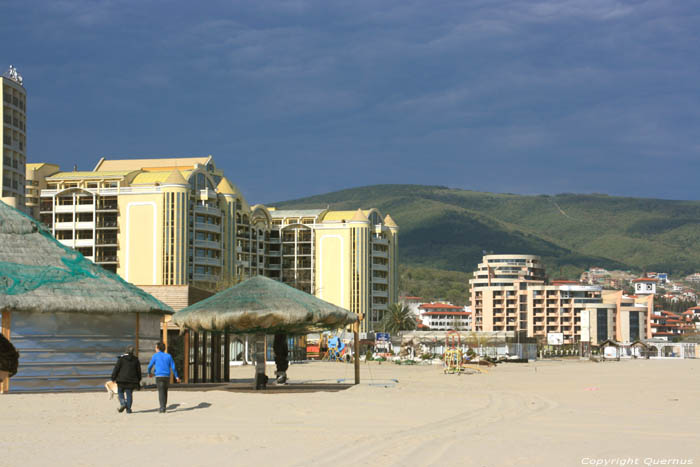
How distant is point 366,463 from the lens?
409 inches

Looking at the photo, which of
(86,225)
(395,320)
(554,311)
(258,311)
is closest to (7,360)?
(258,311)

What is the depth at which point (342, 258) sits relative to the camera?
102 metres

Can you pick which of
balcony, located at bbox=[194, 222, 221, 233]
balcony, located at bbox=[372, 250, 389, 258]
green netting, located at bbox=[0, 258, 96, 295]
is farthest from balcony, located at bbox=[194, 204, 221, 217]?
green netting, located at bbox=[0, 258, 96, 295]

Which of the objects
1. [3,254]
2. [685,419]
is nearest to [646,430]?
[685,419]

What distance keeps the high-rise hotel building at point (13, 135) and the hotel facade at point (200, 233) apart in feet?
17.8

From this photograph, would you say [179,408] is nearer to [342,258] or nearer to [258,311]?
[258,311]

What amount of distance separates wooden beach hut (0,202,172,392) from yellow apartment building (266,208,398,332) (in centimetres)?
7612

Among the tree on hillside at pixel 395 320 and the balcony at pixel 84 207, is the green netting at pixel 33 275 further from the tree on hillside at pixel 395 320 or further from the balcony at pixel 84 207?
the tree on hillside at pixel 395 320

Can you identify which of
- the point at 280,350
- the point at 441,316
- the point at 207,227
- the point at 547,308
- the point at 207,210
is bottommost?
the point at 441,316

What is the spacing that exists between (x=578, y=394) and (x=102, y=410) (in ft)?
40.1

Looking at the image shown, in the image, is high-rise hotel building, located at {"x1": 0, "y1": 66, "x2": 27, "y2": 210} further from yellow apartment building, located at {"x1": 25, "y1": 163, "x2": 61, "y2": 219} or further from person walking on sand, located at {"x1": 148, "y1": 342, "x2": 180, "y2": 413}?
person walking on sand, located at {"x1": 148, "y1": 342, "x2": 180, "y2": 413}

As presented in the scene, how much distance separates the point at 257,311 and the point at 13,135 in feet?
218

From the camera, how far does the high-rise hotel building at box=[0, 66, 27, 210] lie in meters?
78.8

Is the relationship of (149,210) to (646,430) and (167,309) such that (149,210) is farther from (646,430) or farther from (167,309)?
(646,430)
